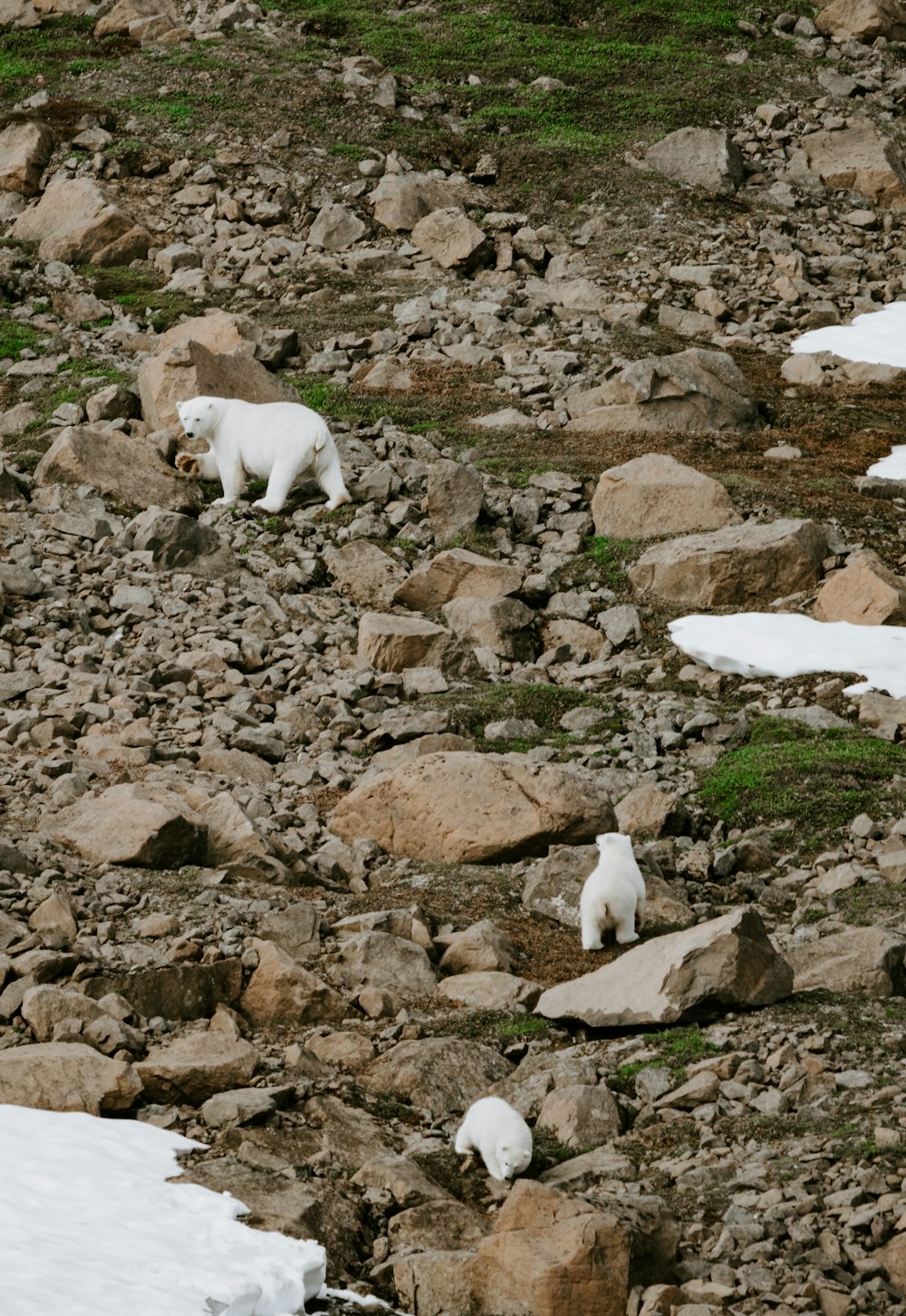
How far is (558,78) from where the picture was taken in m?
37.1

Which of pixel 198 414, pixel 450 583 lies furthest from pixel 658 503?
pixel 198 414

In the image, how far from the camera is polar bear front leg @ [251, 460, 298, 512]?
2088cm

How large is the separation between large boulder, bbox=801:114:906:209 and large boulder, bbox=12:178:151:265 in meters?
13.8

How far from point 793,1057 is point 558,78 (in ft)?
104

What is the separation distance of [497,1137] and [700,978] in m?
2.01

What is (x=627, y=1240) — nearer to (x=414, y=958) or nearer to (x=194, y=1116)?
(x=194, y=1116)

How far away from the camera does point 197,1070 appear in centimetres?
918

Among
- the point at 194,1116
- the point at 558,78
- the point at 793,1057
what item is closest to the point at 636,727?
the point at 793,1057

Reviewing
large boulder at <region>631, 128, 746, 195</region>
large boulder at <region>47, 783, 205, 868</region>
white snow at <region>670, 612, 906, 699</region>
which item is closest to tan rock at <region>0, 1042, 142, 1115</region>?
large boulder at <region>47, 783, 205, 868</region>

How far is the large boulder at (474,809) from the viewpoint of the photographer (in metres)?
13.5

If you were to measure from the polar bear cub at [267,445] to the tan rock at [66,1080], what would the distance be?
12643 mm

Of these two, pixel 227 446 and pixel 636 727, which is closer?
pixel 636 727

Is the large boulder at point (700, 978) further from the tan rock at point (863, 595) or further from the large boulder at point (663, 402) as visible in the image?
the large boulder at point (663, 402)

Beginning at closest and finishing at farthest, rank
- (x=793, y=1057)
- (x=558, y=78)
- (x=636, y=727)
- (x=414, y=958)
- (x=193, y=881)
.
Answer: (x=793, y=1057), (x=414, y=958), (x=193, y=881), (x=636, y=727), (x=558, y=78)
